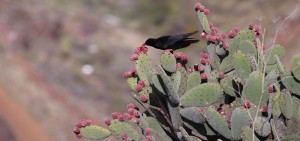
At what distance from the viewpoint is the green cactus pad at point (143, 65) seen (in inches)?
184

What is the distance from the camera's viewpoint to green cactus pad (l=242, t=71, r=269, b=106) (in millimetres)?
4426

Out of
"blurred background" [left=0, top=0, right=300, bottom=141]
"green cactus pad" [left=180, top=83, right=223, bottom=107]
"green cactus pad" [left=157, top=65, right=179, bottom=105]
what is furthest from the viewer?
"blurred background" [left=0, top=0, right=300, bottom=141]

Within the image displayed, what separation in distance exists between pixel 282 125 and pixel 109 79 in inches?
694

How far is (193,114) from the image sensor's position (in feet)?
14.8

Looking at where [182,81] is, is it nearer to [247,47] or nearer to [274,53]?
[247,47]

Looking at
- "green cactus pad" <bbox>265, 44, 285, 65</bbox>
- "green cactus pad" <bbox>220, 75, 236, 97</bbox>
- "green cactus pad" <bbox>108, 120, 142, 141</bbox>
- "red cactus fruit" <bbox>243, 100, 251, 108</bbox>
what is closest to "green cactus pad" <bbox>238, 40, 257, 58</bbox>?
"green cactus pad" <bbox>265, 44, 285, 65</bbox>

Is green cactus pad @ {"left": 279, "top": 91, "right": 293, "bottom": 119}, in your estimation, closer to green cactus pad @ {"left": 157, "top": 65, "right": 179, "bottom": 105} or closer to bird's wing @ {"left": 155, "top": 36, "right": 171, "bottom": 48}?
green cactus pad @ {"left": 157, "top": 65, "right": 179, "bottom": 105}

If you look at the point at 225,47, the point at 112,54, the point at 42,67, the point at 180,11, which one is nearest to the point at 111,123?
the point at 225,47

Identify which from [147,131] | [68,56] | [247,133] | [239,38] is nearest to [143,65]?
[147,131]

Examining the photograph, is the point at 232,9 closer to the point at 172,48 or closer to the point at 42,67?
the point at 42,67

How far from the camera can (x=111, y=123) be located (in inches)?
183

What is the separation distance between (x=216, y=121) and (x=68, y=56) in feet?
64.5

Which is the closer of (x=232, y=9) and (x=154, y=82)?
(x=154, y=82)

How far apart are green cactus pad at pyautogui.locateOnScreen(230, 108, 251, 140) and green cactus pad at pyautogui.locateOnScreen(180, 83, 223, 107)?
234 mm
